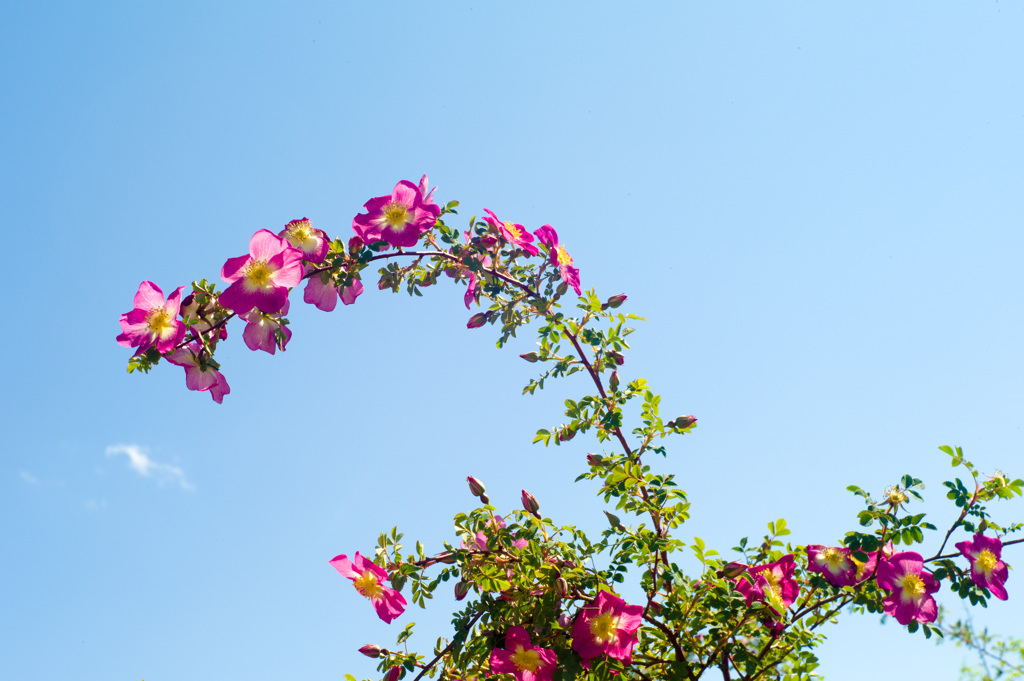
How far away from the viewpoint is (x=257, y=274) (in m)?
1.99

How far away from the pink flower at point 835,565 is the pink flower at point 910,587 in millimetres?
94

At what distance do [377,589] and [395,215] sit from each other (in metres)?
1.15

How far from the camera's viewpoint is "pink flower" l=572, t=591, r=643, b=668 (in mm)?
1916

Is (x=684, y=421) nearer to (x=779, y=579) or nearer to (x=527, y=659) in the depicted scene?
(x=779, y=579)

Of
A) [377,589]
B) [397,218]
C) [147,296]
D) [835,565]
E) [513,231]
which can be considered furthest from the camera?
[513,231]

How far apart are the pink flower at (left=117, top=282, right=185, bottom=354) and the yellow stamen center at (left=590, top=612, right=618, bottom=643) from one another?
1.41 meters

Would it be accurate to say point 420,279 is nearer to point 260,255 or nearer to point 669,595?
point 260,255

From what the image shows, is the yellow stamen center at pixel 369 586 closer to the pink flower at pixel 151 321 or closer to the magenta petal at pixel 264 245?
the pink flower at pixel 151 321

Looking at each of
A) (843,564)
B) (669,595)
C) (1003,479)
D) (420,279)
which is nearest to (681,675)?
(669,595)

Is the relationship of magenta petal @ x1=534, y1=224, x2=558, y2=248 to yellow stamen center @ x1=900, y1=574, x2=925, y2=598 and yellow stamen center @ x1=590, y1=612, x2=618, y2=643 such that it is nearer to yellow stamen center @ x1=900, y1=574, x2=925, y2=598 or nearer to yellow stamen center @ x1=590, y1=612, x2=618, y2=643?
yellow stamen center @ x1=590, y1=612, x2=618, y2=643

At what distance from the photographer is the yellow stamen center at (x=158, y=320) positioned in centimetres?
190

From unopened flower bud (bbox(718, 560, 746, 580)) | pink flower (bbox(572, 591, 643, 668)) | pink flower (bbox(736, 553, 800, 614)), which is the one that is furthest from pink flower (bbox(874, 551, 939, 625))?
pink flower (bbox(572, 591, 643, 668))

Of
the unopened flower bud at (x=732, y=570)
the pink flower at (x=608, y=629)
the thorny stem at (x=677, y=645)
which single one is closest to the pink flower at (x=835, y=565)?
the unopened flower bud at (x=732, y=570)

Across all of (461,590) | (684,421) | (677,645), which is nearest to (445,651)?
(461,590)
